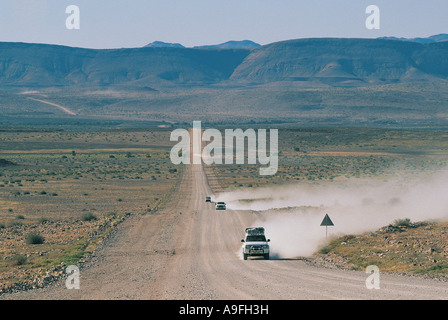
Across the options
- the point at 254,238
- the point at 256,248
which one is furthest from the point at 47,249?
the point at 256,248

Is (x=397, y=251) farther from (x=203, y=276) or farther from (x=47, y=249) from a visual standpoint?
(x=47, y=249)

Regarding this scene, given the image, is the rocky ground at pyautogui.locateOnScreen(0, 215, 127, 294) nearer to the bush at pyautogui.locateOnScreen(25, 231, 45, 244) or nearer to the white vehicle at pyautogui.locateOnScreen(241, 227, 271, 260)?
the bush at pyautogui.locateOnScreen(25, 231, 45, 244)

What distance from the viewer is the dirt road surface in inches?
810

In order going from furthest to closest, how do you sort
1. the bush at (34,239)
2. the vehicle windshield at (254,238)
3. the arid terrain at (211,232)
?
the bush at (34,239) < the vehicle windshield at (254,238) < the arid terrain at (211,232)

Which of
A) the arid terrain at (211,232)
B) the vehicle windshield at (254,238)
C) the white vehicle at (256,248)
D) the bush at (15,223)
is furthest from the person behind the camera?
the bush at (15,223)

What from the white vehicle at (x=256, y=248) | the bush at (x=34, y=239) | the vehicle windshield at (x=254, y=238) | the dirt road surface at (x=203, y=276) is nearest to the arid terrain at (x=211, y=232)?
the dirt road surface at (x=203, y=276)

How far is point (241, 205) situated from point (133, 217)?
45.5ft

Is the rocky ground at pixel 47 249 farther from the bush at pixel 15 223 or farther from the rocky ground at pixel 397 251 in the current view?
the rocky ground at pixel 397 251

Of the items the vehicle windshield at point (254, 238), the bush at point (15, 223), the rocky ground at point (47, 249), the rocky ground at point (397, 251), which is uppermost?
the vehicle windshield at point (254, 238)

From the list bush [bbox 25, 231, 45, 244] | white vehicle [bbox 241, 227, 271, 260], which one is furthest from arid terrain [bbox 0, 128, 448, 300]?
white vehicle [bbox 241, 227, 271, 260]

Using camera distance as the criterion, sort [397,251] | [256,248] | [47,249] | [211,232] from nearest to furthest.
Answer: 1. [397,251]
2. [256,248]
3. [47,249]
4. [211,232]

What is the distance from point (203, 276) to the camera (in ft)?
81.3

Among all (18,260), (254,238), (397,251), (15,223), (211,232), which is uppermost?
(254,238)

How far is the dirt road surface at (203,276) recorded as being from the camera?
67.5 feet
